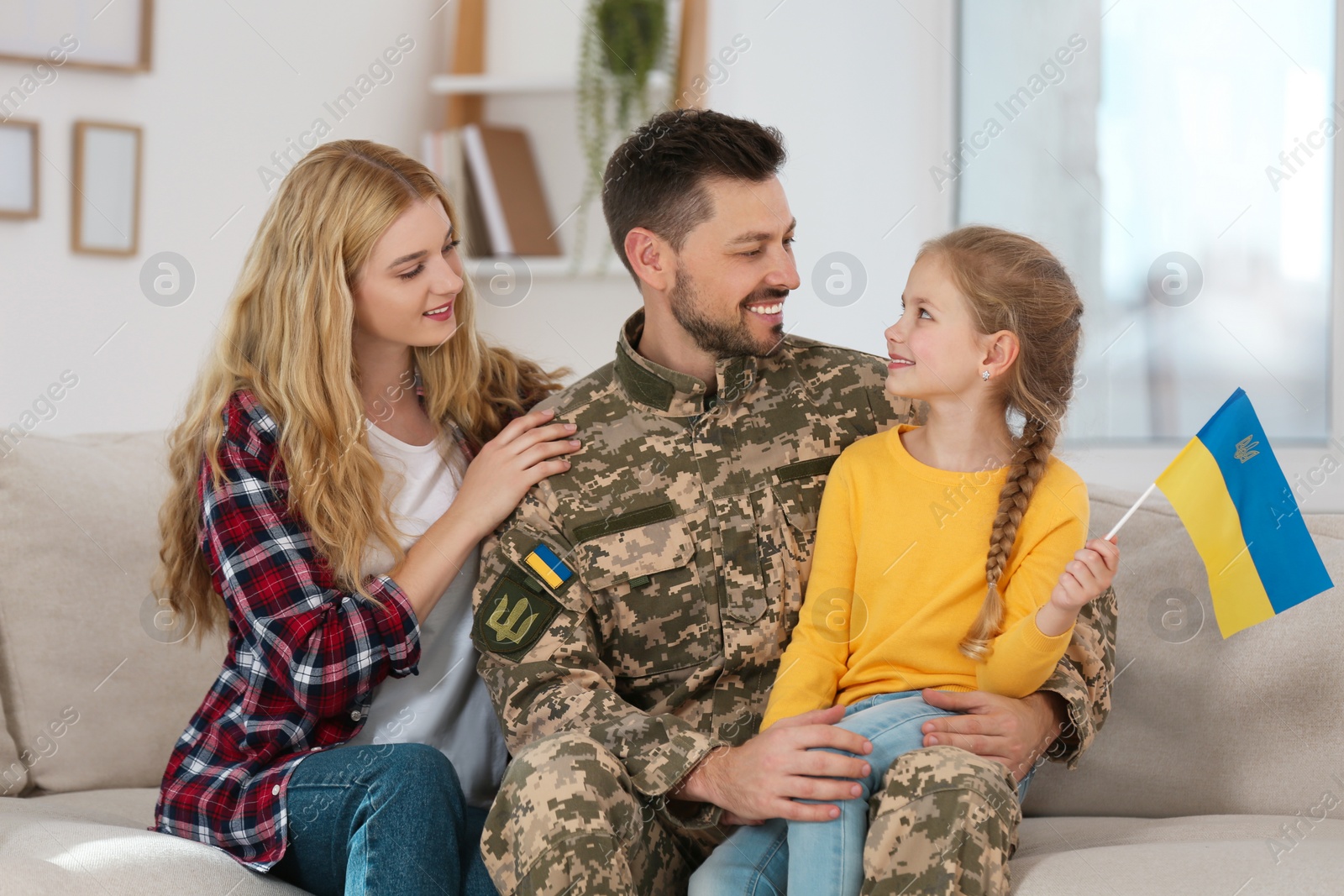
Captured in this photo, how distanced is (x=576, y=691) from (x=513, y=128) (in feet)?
6.26

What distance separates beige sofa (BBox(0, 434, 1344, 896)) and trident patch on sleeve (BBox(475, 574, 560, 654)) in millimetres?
377

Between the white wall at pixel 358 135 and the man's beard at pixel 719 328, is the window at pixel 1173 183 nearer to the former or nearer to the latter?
the white wall at pixel 358 135

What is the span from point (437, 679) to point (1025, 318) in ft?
2.95

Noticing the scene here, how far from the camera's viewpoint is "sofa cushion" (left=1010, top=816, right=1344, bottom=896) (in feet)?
3.89

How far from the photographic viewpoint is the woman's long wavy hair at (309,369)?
5.02 feet

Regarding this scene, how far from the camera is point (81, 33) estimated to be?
7.98 ft

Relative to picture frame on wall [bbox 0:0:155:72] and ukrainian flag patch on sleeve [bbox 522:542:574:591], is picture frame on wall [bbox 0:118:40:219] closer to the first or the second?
picture frame on wall [bbox 0:0:155:72]

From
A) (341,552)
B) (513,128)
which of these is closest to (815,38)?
(513,128)

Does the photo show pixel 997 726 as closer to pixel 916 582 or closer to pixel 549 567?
pixel 916 582

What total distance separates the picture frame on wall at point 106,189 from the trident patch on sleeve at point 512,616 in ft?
4.73

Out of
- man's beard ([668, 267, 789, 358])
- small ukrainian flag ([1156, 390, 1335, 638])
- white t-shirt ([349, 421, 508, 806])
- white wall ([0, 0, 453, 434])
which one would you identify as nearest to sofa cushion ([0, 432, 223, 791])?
white t-shirt ([349, 421, 508, 806])

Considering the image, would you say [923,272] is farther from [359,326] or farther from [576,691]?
[359,326]

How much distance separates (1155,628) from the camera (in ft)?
5.41

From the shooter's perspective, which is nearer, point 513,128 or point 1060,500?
point 1060,500
